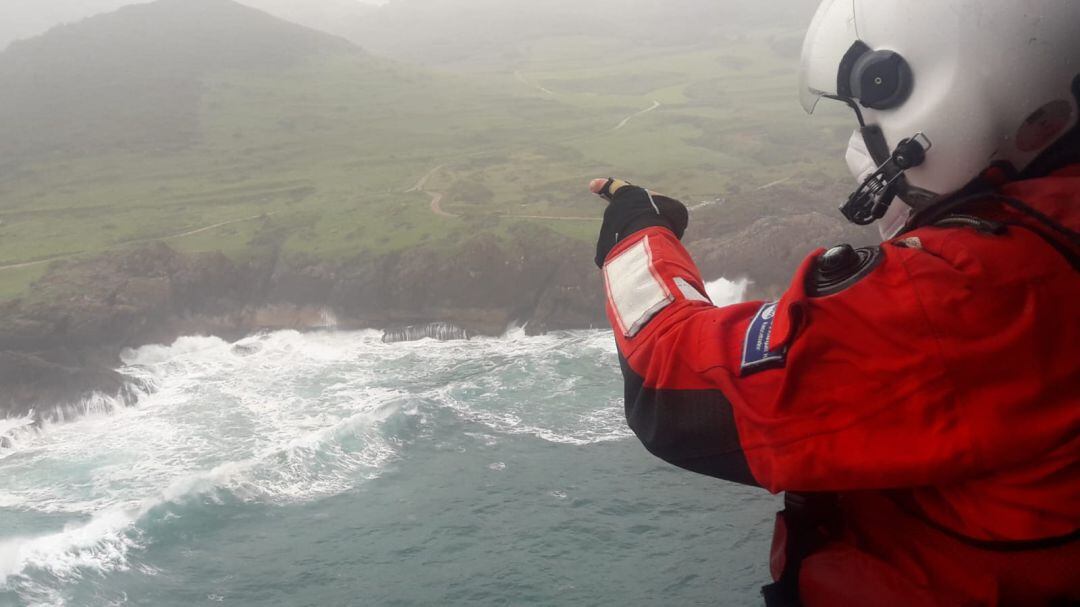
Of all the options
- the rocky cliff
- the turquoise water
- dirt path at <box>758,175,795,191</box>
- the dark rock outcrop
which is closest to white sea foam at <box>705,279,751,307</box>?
the rocky cliff

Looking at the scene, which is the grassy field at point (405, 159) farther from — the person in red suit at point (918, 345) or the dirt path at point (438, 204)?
the person in red suit at point (918, 345)

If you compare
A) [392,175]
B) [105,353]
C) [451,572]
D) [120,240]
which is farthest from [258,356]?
[392,175]

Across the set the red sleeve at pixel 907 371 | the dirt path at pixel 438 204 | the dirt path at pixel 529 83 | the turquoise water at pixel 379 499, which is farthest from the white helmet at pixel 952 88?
the dirt path at pixel 529 83

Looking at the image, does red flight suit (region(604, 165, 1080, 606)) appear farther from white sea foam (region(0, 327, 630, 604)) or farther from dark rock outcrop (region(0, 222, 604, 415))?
dark rock outcrop (region(0, 222, 604, 415))

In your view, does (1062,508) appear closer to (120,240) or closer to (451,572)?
(451,572)

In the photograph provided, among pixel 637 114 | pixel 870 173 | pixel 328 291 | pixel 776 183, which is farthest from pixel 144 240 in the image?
pixel 870 173
